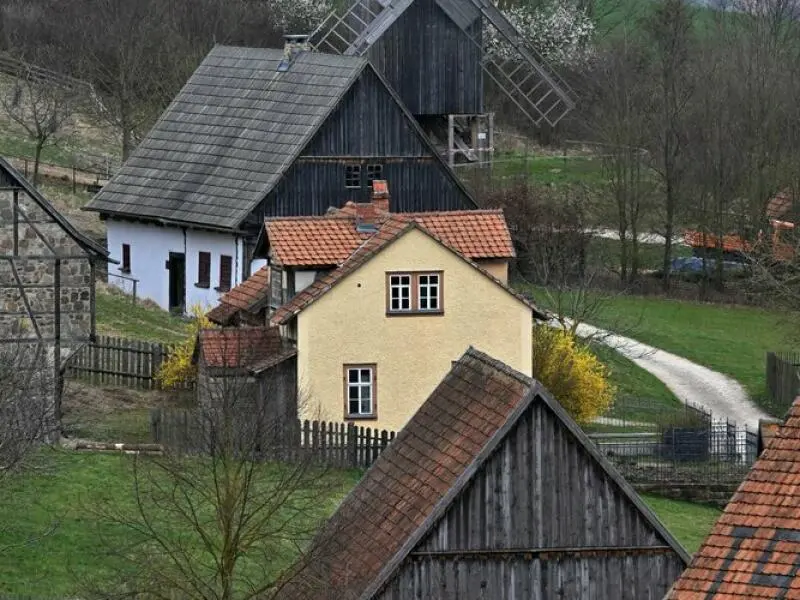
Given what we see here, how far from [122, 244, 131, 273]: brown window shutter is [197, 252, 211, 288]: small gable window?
2868mm

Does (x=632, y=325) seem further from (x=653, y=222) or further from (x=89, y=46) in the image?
(x=89, y=46)

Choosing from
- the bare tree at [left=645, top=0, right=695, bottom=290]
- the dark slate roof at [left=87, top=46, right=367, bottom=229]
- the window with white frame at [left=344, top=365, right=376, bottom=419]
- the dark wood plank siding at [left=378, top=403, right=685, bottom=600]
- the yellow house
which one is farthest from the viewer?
the bare tree at [left=645, top=0, right=695, bottom=290]

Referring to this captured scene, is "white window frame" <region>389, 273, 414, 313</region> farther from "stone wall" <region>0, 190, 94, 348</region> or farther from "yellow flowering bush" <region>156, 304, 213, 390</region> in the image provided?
"stone wall" <region>0, 190, 94, 348</region>

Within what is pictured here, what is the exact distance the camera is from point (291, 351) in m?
44.0

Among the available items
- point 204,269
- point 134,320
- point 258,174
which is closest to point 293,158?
point 258,174

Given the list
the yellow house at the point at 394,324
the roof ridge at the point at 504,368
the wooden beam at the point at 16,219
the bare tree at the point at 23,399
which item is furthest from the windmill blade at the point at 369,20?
the roof ridge at the point at 504,368

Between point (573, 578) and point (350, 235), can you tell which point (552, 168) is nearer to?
point (350, 235)

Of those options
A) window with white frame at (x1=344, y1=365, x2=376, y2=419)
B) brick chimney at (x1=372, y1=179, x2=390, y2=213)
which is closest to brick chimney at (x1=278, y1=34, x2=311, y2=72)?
brick chimney at (x1=372, y1=179, x2=390, y2=213)

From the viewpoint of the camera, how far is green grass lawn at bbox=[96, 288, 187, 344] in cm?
5134

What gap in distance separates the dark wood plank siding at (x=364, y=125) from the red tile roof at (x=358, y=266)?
14.3 metres

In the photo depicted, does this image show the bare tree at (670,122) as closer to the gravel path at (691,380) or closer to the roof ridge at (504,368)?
the gravel path at (691,380)

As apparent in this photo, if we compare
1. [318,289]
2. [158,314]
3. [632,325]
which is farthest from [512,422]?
[632,325]

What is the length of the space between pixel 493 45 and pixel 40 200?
3490 centimetres

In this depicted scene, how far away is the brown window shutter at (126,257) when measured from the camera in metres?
61.5
